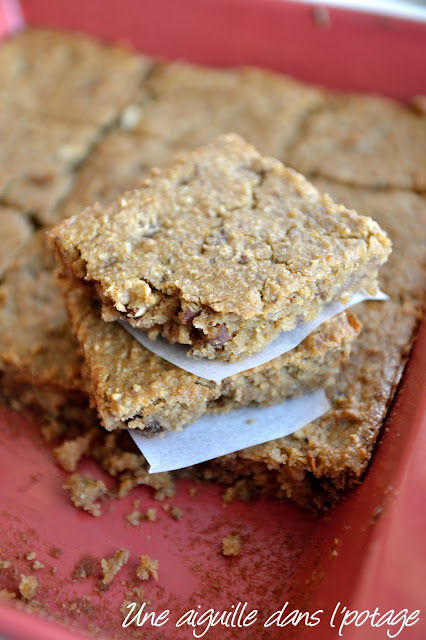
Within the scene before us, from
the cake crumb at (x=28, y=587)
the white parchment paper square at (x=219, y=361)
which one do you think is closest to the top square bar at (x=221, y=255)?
the white parchment paper square at (x=219, y=361)

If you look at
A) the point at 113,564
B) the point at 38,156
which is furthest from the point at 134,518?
the point at 38,156

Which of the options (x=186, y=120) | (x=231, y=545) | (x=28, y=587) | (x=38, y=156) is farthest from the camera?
(x=186, y=120)

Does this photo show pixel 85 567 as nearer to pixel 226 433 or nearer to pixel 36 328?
pixel 226 433

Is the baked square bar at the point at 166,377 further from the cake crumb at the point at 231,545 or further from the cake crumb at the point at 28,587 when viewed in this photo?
the cake crumb at the point at 28,587

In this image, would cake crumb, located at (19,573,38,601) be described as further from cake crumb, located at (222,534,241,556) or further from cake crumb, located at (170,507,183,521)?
cake crumb, located at (222,534,241,556)

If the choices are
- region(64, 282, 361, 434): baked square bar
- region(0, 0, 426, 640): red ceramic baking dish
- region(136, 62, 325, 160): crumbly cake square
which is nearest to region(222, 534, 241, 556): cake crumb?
region(0, 0, 426, 640): red ceramic baking dish

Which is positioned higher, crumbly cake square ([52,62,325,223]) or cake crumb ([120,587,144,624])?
crumbly cake square ([52,62,325,223])
